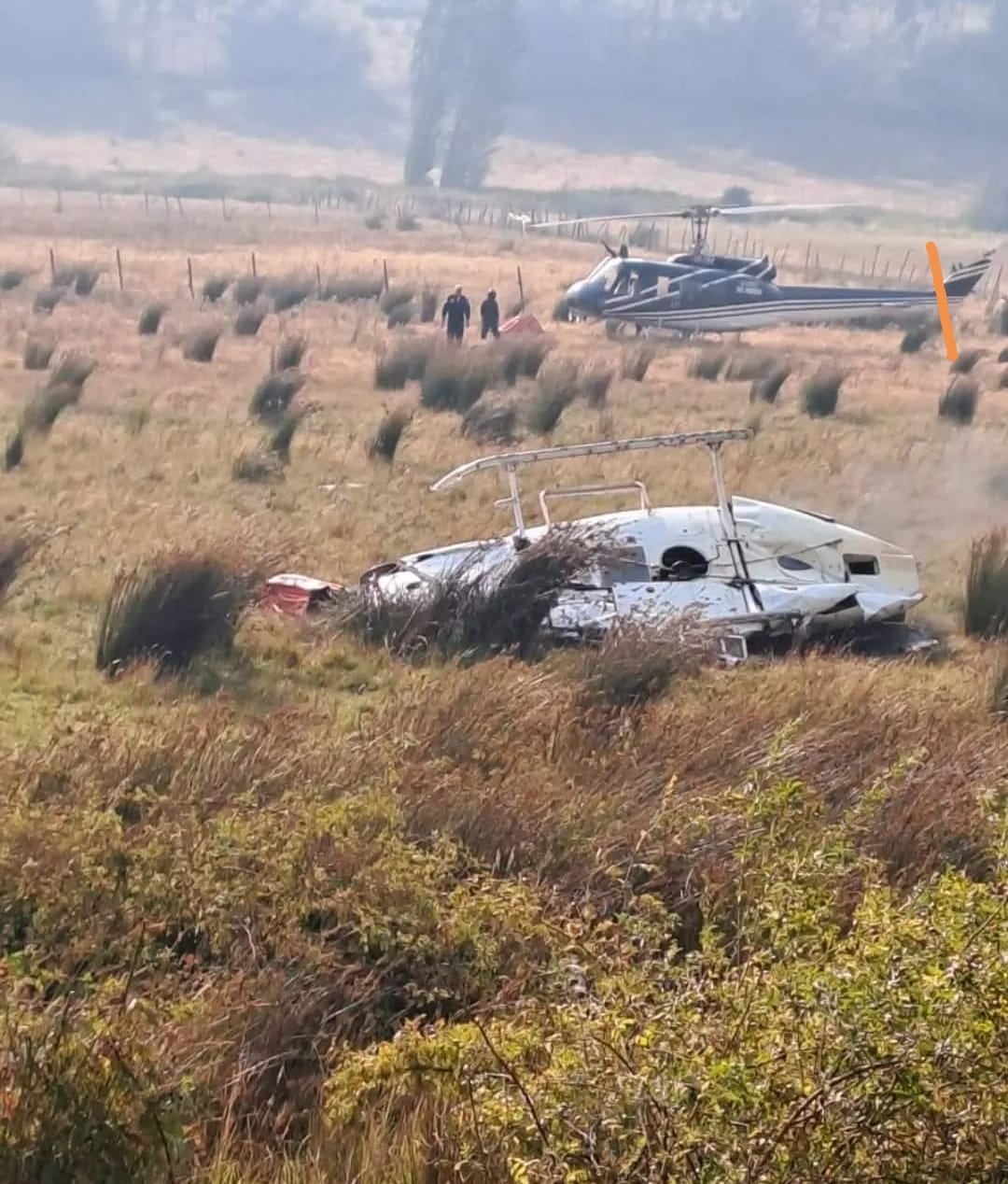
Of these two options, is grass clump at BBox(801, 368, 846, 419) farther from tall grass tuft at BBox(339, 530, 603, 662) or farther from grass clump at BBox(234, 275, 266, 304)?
grass clump at BBox(234, 275, 266, 304)

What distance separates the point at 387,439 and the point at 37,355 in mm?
7873

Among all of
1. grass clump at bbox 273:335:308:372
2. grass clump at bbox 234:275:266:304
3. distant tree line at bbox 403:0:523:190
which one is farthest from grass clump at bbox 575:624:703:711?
distant tree line at bbox 403:0:523:190

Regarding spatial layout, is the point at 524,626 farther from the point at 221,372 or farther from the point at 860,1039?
the point at 221,372

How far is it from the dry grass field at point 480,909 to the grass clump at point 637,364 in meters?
12.0

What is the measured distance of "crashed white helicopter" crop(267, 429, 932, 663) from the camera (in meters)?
9.68

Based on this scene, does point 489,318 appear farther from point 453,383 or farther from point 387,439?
point 387,439

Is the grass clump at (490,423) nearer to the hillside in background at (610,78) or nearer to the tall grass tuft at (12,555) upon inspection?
the tall grass tuft at (12,555)

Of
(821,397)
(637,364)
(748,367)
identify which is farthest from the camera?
(748,367)

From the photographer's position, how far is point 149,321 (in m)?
27.1

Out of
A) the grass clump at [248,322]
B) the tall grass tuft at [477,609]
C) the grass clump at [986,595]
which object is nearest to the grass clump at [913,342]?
the grass clump at [248,322]

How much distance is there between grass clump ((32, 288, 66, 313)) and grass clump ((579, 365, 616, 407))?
1274cm

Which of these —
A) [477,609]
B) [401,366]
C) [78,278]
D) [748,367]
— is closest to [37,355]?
[401,366]

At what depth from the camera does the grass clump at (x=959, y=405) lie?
67.6ft

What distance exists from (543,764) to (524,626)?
2.99 meters
